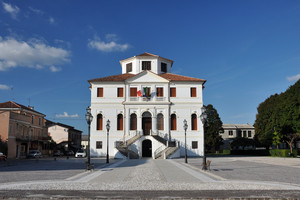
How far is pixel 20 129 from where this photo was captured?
46.0 meters

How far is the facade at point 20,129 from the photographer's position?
41.7m

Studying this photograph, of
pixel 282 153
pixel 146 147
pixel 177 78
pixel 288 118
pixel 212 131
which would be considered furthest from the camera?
pixel 212 131

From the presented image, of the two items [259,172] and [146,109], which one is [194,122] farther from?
[259,172]

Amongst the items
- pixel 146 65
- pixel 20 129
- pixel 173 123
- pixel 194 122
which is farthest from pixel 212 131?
pixel 20 129

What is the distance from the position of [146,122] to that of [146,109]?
6.42 ft

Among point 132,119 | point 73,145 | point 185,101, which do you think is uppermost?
point 185,101

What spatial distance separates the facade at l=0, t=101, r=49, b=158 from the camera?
137 feet

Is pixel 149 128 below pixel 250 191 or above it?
above

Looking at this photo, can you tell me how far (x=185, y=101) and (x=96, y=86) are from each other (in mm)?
13580

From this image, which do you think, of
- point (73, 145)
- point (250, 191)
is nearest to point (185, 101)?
point (250, 191)

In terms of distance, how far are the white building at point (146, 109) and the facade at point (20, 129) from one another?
12048 millimetres

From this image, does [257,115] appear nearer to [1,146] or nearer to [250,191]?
[1,146]

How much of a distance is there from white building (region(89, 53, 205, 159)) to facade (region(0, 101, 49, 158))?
1205cm

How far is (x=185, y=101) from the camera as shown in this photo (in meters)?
43.1
